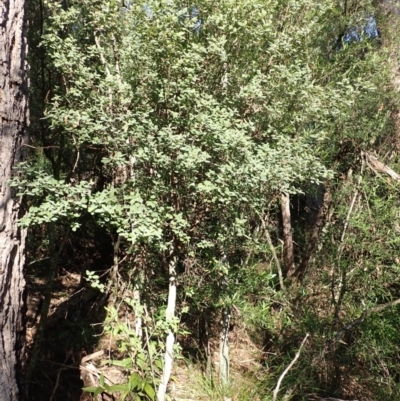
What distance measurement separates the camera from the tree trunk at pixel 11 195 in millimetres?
2734

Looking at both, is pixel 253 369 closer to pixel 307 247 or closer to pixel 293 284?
pixel 293 284

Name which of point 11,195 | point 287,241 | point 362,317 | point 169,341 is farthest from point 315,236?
point 11,195

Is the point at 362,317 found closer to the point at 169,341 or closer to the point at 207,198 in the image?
the point at 169,341

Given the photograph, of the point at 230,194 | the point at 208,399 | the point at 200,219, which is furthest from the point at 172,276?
the point at 208,399

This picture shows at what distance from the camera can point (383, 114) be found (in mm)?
4895

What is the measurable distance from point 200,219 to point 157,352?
123 cm

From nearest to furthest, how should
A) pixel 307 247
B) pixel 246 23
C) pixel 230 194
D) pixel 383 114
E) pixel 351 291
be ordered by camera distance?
pixel 230 194 → pixel 246 23 → pixel 351 291 → pixel 383 114 → pixel 307 247

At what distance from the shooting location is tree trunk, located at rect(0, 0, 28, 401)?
2.73m

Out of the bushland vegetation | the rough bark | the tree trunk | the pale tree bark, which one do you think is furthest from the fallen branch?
the tree trunk


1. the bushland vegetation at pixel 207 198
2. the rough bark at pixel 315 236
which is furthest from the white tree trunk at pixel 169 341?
the rough bark at pixel 315 236

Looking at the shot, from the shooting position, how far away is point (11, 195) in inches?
111

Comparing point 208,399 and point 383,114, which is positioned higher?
point 383,114

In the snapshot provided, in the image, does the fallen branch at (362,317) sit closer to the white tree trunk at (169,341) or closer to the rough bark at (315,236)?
the rough bark at (315,236)

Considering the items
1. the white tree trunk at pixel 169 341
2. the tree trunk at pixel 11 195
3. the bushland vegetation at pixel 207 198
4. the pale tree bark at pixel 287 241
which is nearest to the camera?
the tree trunk at pixel 11 195
